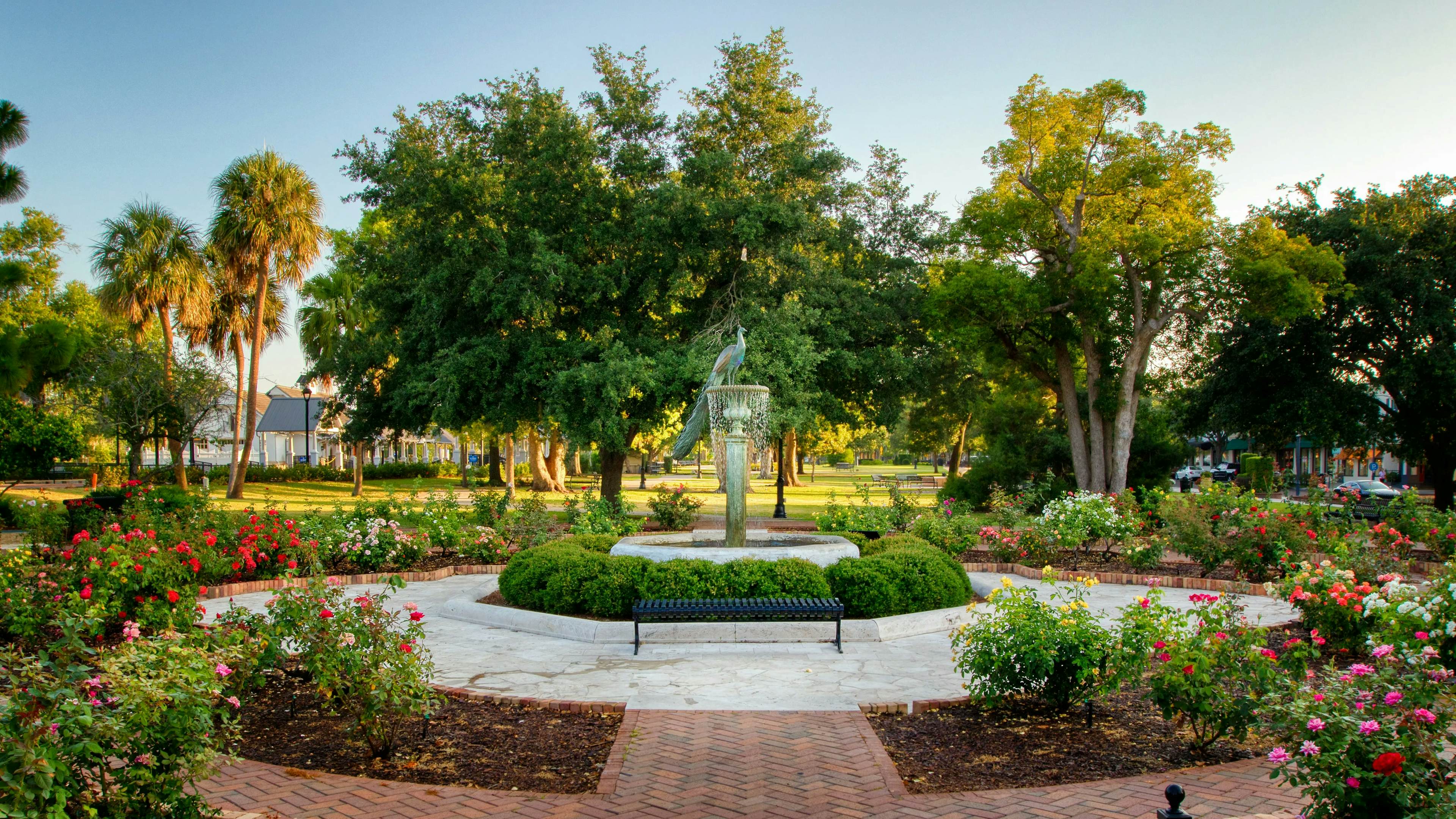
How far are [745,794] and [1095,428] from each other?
2514 centimetres

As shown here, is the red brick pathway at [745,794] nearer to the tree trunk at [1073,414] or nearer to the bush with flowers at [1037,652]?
the bush with flowers at [1037,652]

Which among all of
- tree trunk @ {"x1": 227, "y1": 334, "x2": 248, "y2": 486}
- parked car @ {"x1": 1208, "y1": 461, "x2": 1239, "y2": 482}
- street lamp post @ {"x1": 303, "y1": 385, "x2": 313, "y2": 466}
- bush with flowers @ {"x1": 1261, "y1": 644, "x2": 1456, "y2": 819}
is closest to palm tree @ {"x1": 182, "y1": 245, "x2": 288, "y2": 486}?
tree trunk @ {"x1": 227, "y1": 334, "x2": 248, "y2": 486}

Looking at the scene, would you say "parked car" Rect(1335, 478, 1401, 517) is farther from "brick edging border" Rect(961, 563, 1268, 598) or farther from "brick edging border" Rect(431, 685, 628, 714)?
"brick edging border" Rect(431, 685, 628, 714)

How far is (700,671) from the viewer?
7.65 metres

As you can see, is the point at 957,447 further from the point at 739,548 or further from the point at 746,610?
the point at 746,610

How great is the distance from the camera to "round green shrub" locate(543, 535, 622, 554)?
1152cm

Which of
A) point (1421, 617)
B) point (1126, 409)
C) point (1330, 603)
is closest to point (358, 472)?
point (1126, 409)

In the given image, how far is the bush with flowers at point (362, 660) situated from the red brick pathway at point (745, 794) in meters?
0.44

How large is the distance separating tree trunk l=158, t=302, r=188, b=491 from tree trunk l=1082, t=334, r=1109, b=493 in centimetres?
3050

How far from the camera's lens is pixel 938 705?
21.1 feet

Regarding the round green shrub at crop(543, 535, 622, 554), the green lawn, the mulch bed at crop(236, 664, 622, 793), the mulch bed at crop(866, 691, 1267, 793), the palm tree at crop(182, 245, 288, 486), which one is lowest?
the green lawn

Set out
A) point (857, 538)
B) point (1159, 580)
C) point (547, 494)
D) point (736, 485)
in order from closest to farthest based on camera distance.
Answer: point (736, 485) < point (1159, 580) < point (857, 538) < point (547, 494)

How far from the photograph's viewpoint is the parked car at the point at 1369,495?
48.1ft

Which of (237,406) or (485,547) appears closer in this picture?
(485,547)
